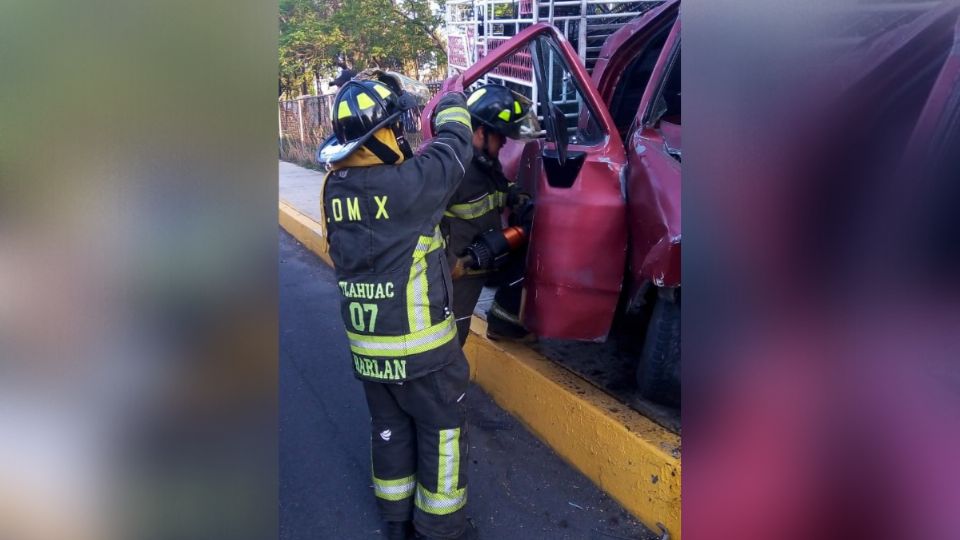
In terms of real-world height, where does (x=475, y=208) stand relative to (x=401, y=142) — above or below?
below

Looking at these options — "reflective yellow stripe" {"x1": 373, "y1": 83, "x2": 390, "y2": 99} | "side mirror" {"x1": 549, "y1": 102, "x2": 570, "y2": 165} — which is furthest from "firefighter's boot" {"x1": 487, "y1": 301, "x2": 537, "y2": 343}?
"reflective yellow stripe" {"x1": 373, "y1": 83, "x2": 390, "y2": 99}

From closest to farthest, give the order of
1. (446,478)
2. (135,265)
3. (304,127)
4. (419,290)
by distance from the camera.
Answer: (135,265), (419,290), (446,478), (304,127)

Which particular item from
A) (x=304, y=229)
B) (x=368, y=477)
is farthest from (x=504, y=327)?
(x=304, y=229)

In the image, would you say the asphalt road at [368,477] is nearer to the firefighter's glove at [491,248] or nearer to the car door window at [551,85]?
the firefighter's glove at [491,248]

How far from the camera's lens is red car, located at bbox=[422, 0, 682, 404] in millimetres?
2887

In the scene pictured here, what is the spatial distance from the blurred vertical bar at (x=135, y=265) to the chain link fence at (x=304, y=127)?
13.5 m

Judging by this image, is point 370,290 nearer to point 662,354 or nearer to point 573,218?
point 573,218

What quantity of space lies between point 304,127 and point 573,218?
14237mm

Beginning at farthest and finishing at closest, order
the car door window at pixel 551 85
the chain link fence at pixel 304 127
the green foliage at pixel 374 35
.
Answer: the chain link fence at pixel 304 127 < the green foliage at pixel 374 35 < the car door window at pixel 551 85

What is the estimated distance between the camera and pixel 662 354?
9.66 ft

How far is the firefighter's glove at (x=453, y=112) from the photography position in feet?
9.09

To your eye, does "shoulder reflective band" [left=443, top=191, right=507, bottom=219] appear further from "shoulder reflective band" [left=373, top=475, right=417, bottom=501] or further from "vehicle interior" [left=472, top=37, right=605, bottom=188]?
"shoulder reflective band" [left=373, top=475, right=417, bottom=501]

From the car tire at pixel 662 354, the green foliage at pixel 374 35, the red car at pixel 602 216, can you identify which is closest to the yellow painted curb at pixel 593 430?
the car tire at pixel 662 354

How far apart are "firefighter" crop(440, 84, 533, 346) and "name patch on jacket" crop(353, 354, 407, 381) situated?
0.83 meters
